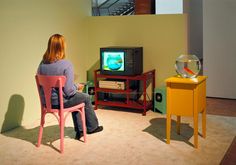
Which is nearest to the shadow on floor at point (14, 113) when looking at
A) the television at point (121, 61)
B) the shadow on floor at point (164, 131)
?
the television at point (121, 61)

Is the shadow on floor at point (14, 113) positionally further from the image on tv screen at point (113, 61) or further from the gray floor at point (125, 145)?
the image on tv screen at point (113, 61)

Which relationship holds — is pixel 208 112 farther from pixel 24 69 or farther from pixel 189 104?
pixel 24 69

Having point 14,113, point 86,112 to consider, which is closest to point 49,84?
point 86,112

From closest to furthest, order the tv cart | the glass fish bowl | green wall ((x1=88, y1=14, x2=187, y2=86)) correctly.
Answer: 1. the glass fish bowl
2. the tv cart
3. green wall ((x1=88, y1=14, x2=187, y2=86))

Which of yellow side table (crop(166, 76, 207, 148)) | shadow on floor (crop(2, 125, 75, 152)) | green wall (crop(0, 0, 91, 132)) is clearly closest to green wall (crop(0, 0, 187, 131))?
green wall (crop(0, 0, 91, 132))

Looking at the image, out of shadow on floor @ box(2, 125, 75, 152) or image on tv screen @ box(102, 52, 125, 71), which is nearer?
shadow on floor @ box(2, 125, 75, 152)

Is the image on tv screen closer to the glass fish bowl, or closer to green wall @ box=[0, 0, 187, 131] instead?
green wall @ box=[0, 0, 187, 131]

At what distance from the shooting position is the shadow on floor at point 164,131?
3.97 m

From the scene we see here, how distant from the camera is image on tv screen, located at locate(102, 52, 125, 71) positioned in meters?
5.09

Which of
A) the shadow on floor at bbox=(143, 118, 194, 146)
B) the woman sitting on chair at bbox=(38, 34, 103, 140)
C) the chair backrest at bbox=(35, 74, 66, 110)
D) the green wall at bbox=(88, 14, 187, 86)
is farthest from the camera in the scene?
the green wall at bbox=(88, 14, 187, 86)

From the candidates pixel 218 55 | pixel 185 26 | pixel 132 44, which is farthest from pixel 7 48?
pixel 218 55

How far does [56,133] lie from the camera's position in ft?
13.9

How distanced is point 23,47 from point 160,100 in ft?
6.67

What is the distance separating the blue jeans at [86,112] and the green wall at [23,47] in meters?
0.94
